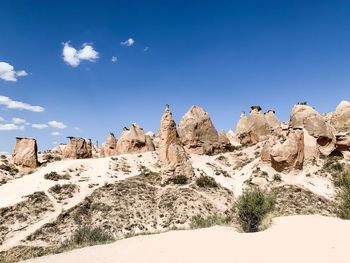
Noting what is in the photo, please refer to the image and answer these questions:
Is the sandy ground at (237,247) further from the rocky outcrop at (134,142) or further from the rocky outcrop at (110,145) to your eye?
the rocky outcrop at (110,145)

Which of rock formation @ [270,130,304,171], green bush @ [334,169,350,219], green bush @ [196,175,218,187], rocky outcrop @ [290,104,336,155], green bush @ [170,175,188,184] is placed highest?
rocky outcrop @ [290,104,336,155]

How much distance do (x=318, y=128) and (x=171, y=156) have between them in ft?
58.1

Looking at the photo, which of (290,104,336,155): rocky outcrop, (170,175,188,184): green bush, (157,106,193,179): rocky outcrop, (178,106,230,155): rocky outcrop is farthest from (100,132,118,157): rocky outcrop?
(290,104,336,155): rocky outcrop

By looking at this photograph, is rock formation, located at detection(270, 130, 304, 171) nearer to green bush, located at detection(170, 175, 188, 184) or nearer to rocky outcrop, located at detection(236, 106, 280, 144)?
green bush, located at detection(170, 175, 188, 184)

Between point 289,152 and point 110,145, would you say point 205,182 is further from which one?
point 110,145

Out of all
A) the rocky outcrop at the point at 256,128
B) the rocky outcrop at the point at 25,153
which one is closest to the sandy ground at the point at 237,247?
the rocky outcrop at the point at 25,153

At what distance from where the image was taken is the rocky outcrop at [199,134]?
45.8 metres

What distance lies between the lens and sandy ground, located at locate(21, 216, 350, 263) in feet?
29.5

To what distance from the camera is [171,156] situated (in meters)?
34.6

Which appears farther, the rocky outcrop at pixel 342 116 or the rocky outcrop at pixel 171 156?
the rocky outcrop at pixel 342 116

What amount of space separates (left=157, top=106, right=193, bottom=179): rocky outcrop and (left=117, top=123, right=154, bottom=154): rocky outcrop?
1244cm

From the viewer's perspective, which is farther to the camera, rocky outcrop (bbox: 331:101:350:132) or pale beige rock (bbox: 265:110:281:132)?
pale beige rock (bbox: 265:110:281:132)

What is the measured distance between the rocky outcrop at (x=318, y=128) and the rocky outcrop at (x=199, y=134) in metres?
10.2

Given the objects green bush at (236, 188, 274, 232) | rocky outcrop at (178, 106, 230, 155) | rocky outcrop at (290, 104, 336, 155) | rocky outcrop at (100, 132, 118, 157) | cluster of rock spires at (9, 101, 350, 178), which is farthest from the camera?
rocky outcrop at (100, 132, 118, 157)
